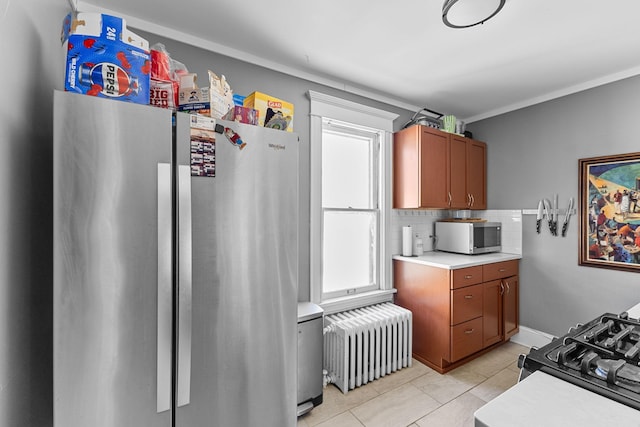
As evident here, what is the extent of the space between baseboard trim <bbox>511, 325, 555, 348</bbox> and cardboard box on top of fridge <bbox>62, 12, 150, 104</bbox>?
12.7ft

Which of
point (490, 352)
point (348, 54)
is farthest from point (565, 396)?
point (490, 352)

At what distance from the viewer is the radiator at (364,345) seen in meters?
2.18

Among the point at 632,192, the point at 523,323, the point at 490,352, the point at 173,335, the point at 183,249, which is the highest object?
the point at 632,192

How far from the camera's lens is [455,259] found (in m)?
2.66

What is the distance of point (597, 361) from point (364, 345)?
63.8 inches

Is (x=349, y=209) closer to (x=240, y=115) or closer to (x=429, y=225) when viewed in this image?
(x=429, y=225)

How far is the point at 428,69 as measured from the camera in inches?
91.8

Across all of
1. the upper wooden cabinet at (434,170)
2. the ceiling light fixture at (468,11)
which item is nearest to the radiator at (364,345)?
the upper wooden cabinet at (434,170)

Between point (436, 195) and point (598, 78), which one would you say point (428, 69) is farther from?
point (598, 78)

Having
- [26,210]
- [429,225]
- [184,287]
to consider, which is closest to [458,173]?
[429,225]

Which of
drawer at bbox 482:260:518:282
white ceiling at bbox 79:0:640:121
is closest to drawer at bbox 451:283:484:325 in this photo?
drawer at bbox 482:260:518:282

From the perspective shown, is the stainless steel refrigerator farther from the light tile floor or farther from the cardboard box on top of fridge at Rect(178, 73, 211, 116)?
the light tile floor

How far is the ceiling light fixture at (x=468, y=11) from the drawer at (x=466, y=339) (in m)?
2.26

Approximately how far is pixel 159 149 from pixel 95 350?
0.72 metres
